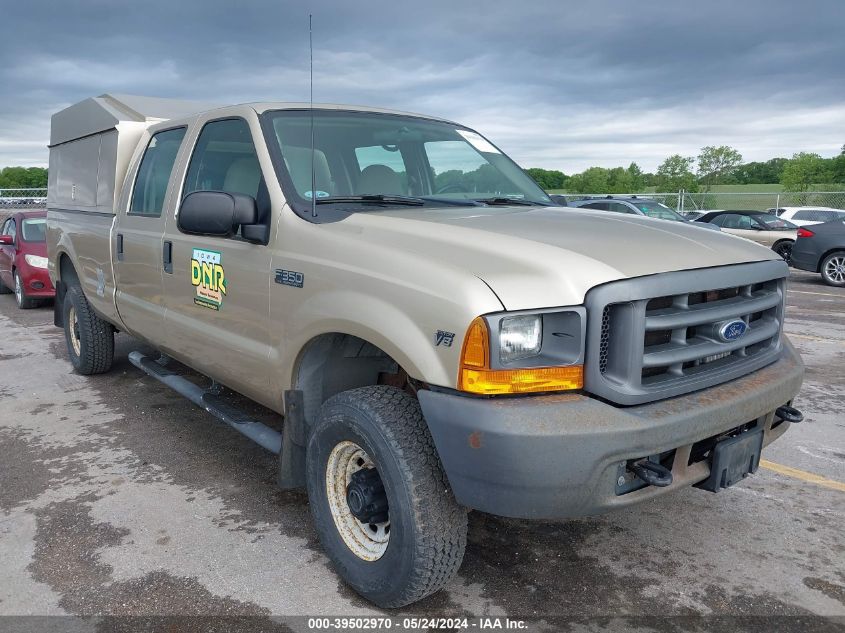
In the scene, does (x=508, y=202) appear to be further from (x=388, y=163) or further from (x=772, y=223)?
(x=772, y=223)

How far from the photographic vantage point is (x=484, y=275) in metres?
2.43

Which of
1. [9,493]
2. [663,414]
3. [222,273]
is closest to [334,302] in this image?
[222,273]

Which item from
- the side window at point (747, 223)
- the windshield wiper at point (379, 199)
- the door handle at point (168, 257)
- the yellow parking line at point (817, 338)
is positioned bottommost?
the yellow parking line at point (817, 338)

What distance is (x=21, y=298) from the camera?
10797 millimetres

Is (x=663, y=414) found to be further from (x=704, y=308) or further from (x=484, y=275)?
(x=484, y=275)

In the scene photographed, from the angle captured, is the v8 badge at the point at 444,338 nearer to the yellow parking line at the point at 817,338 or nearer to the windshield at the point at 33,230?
the yellow parking line at the point at 817,338

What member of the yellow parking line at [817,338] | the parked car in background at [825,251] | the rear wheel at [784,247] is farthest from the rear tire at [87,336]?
the rear wheel at [784,247]

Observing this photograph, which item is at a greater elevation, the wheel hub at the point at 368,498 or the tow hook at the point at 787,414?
the tow hook at the point at 787,414

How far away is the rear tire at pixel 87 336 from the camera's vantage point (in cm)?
604

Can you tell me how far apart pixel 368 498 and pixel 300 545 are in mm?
807

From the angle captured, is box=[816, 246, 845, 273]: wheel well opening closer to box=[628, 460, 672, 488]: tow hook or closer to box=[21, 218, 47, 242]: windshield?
box=[628, 460, 672, 488]: tow hook

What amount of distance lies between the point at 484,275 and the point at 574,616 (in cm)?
136

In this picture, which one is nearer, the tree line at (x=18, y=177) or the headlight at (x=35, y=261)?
the headlight at (x=35, y=261)

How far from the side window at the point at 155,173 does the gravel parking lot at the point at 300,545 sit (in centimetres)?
150
